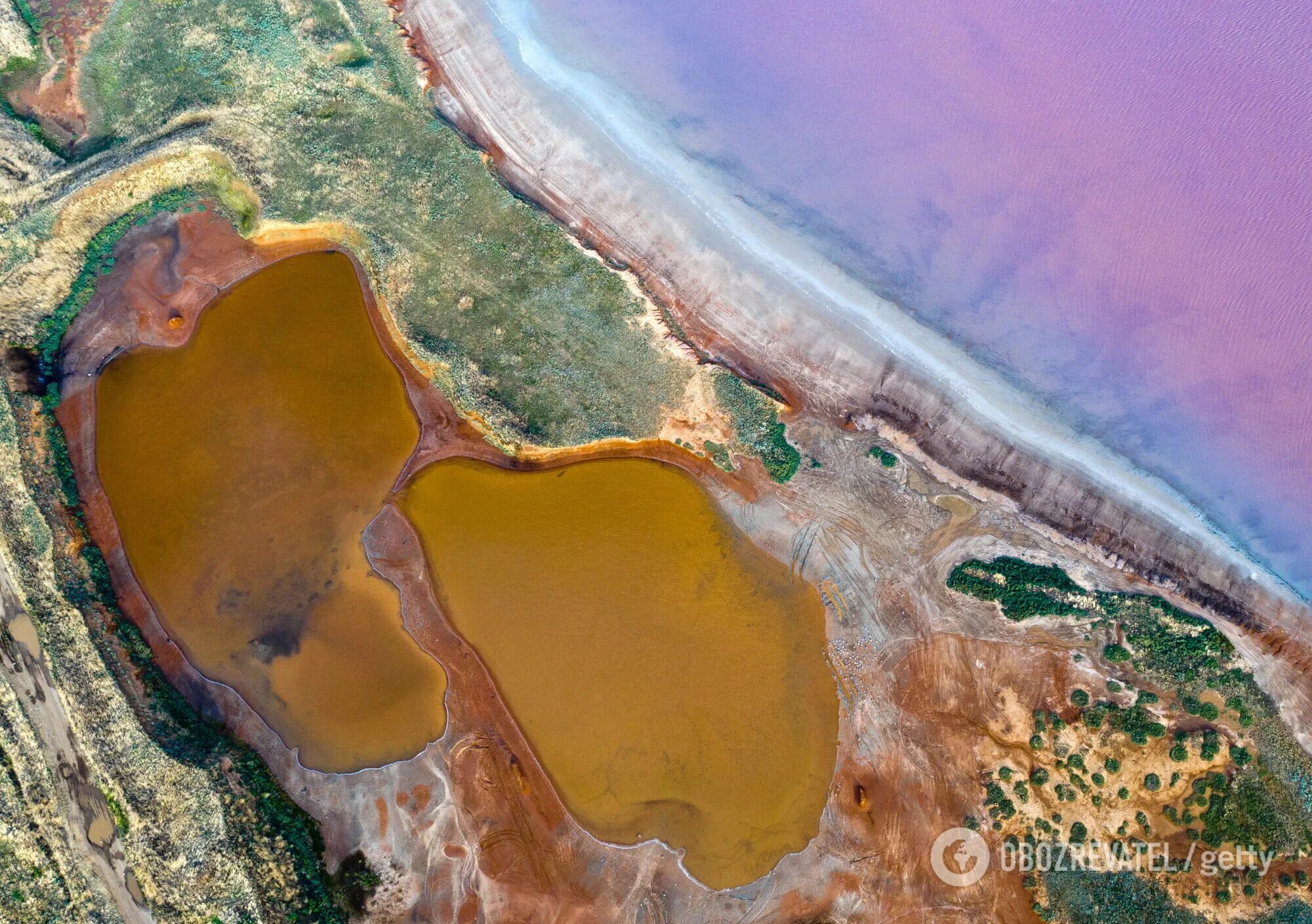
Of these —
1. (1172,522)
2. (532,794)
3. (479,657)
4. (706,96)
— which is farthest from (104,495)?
(1172,522)

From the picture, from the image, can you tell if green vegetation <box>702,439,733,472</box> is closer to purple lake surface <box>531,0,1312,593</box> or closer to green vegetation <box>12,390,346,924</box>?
purple lake surface <box>531,0,1312,593</box>

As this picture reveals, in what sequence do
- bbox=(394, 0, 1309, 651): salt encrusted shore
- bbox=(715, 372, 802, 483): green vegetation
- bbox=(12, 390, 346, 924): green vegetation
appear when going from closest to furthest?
bbox=(12, 390, 346, 924): green vegetation
bbox=(715, 372, 802, 483): green vegetation
bbox=(394, 0, 1309, 651): salt encrusted shore

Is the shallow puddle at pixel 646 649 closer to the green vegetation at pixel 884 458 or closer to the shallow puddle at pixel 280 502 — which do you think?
the shallow puddle at pixel 280 502

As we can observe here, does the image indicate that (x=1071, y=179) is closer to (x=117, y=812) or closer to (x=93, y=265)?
(x=93, y=265)

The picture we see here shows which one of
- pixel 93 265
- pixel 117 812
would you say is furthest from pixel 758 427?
pixel 93 265

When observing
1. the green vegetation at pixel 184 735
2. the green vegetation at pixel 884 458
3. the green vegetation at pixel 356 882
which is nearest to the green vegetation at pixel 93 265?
the green vegetation at pixel 184 735

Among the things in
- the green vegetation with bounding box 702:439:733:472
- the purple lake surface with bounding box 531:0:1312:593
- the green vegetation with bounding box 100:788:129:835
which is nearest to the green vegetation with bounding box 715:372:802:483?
the green vegetation with bounding box 702:439:733:472
